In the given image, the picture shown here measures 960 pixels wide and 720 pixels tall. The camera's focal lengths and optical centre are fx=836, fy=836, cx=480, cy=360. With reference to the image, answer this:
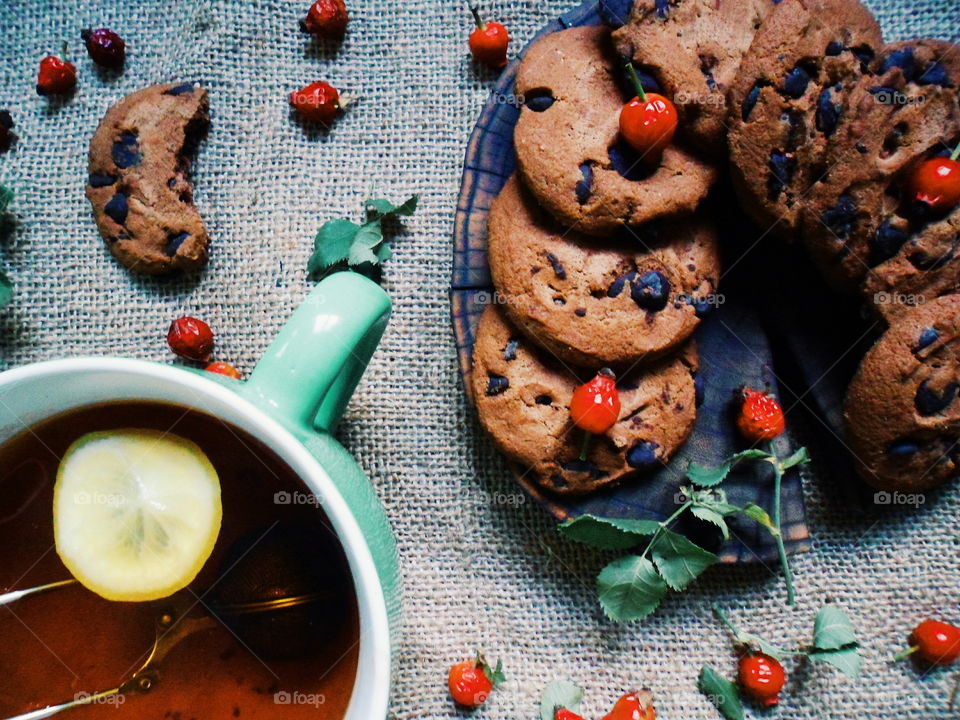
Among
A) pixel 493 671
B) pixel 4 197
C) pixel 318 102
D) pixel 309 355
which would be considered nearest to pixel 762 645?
pixel 493 671

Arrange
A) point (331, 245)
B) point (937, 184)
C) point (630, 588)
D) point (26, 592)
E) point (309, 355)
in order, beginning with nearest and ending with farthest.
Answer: point (309, 355)
point (26, 592)
point (937, 184)
point (630, 588)
point (331, 245)

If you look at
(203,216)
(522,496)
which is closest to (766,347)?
(522,496)

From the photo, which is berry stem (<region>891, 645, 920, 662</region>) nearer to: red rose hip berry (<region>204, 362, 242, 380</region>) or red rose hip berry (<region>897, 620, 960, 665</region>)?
red rose hip berry (<region>897, 620, 960, 665</region>)

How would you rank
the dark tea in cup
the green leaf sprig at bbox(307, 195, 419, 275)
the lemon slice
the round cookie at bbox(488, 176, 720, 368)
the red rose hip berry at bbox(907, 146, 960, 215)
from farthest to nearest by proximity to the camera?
the green leaf sprig at bbox(307, 195, 419, 275) → the round cookie at bbox(488, 176, 720, 368) → the red rose hip berry at bbox(907, 146, 960, 215) → the dark tea in cup → the lemon slice

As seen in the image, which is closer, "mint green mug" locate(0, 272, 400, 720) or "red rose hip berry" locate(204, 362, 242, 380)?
"mint green mug" locate(0, 272, 400, 720)

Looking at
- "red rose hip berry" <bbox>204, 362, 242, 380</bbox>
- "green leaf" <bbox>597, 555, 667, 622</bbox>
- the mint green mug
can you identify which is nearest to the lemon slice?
the mint green mug

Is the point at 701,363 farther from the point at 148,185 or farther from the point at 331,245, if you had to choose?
the point at 148,185

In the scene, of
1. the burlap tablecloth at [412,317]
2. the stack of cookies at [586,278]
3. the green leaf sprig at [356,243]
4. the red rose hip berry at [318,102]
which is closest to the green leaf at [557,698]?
the burlap tablecloth at [412,317]
